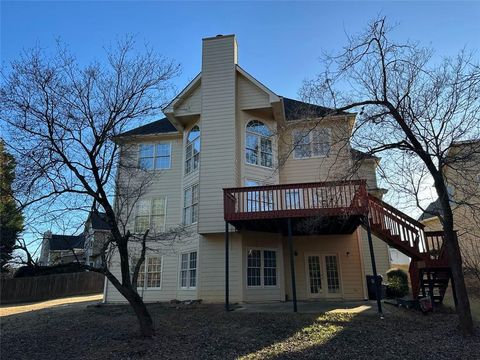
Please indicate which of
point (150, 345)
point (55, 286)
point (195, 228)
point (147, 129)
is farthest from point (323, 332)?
point (55, 286)

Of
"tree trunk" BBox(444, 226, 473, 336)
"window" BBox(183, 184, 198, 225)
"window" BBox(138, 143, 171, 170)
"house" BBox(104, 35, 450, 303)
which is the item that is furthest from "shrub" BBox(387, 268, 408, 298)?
"window" BBox(138, 143, 171, 170)

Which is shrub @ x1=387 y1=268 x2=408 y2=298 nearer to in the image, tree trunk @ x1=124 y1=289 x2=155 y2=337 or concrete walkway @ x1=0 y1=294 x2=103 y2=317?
tree trunk @ x1=124 y1=289 x2=155 y2=337

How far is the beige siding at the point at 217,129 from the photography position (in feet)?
49.2

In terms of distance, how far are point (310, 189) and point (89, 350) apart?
8.63m

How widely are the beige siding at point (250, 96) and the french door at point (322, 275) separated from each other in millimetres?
7395

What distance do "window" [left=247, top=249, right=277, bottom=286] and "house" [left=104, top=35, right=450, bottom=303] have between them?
0.04 meters

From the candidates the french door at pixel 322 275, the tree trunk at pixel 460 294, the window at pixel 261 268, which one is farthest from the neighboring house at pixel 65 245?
the french door at pixel 322 275

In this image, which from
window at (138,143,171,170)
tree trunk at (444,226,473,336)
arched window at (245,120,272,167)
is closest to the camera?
tree trunk at (444,226,473,336)

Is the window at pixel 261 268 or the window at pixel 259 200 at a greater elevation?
the window at pixel 259 200

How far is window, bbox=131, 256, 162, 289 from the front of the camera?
16500 mm

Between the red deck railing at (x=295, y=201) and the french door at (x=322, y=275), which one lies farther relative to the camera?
the french door at (x=322, y=275)

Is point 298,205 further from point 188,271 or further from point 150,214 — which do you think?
point 150,214

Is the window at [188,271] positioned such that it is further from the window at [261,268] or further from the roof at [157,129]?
the roof at [157,129]

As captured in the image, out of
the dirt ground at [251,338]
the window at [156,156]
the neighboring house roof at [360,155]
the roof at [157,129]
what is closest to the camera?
the dirt ground at [251,338]
